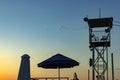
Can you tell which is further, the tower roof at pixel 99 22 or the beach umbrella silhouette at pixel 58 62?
the tower roof at pixel 99 22

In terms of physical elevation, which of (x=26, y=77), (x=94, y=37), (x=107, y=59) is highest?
(x=94, y=37)

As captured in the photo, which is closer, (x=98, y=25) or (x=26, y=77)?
(x=26, y=77)

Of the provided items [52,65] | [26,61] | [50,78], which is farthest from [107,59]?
[26,61]

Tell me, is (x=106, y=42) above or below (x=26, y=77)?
above

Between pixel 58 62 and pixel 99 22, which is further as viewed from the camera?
pixel 99 22

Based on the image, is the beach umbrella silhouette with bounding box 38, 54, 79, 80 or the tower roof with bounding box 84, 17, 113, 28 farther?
the tower roof with bounding box 84, 17, 113, 28

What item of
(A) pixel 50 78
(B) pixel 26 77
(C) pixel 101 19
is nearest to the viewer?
(B) pixel 26 77

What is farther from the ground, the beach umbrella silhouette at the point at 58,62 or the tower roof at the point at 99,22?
the tower roof at the point at 99,22

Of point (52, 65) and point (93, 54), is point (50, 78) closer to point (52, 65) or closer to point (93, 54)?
point (52, 65)

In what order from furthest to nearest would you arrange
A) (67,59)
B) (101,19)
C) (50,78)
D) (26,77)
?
1. (101,19)
2. (50,78)
3. (67,59)
4. (26,77)

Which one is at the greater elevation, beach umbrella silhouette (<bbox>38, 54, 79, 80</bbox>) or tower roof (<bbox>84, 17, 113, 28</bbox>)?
tower roof (<bbox>84, 17, 113, 28</bbox>)

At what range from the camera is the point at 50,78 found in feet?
63.3

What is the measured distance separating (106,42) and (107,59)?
1.28 m

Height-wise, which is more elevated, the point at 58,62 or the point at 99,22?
the point at 99,22
